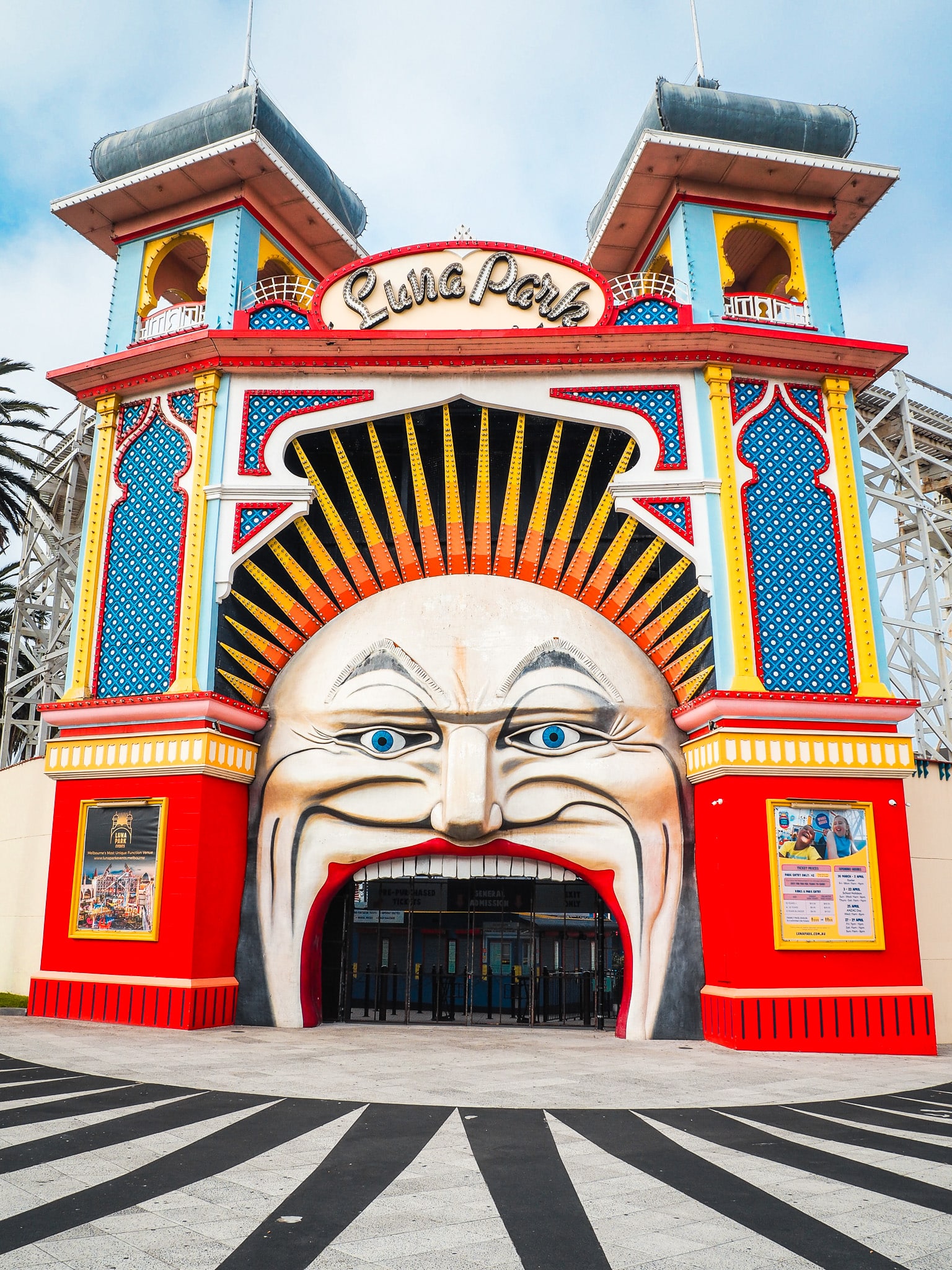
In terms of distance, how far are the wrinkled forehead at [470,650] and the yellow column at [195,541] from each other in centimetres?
161

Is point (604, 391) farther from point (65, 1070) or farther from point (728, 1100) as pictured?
point (65, 1070)

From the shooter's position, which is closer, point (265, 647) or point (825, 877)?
point (825, 877)

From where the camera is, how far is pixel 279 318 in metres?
16.7

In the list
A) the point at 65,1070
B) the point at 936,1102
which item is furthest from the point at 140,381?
the point at 936,1102

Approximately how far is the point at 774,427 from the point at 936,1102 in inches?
415

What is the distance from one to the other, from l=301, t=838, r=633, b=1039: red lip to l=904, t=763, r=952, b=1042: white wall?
15.3 ft

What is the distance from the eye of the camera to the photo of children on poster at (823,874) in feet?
45.0

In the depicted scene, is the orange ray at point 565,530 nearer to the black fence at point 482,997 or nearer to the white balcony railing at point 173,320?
the black fence at point 482,997

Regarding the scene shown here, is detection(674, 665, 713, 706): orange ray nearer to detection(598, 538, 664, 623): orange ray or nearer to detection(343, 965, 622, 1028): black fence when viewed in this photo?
detection(598, 538, 664, 623): orange ray

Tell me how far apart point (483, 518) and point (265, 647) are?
432cm

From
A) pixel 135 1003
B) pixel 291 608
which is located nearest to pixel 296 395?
pixel 291 608

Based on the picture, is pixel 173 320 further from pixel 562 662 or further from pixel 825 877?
pixel 825 877

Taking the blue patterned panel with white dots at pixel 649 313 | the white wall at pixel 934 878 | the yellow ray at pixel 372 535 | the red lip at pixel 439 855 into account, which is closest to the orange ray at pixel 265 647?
the yellow ray at pixel 372 535

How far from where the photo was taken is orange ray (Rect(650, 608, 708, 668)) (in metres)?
15.4
